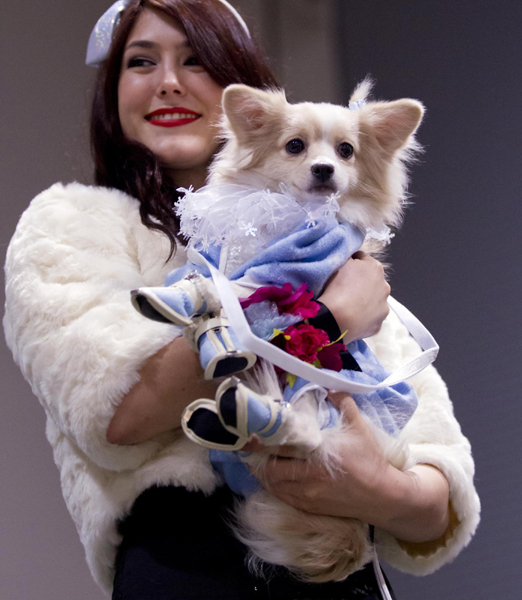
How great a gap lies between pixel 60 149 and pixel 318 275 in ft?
4.86

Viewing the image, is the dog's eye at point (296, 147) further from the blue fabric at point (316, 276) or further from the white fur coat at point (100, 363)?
the white fur coat at point (100, 363)

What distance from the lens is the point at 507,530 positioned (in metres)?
2.02

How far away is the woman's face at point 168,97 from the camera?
1565mm

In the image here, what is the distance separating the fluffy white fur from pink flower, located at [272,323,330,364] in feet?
0.22

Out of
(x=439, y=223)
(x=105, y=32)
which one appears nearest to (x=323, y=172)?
(x=105, y=32)

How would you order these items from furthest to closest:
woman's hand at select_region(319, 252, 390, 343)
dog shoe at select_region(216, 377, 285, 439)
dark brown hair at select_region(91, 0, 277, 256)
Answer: dark brown hair at select_region(91, 0, 277, 256), woman's hand at select_region(319, 252, 390, 343), dog shoe at select_region(216, 377, 285, 439)

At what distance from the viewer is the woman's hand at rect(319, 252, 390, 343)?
1.13 meters

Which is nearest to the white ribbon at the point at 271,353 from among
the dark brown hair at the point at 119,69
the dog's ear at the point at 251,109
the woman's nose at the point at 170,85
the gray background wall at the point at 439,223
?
the dog's ear at the point at 251,109

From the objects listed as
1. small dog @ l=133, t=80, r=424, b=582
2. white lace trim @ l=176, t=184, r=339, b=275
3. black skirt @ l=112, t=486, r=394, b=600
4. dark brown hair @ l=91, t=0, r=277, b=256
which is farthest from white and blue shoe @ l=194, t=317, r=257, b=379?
dark brown hair @ l=91, t=0, r=277, b=256

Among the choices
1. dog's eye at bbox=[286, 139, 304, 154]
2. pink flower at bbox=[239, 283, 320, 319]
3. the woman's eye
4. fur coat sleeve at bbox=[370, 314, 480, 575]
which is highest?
the woman's eye

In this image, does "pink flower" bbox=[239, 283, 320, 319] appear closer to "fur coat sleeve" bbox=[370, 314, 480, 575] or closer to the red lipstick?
"fur coat sleeve" bbox=[370, 314, 480, 575]

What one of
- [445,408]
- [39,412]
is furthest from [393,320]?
[39,412]

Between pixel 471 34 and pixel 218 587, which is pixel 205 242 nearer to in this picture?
pixel 218 587

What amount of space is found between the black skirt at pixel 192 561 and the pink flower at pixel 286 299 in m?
0.37
